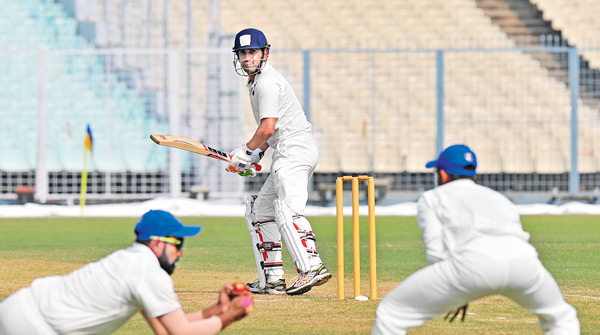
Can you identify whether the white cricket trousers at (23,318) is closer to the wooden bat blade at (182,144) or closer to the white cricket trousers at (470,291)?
the white cricket trousers at (470,291)

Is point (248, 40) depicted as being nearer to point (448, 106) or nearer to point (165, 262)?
point (165, 262)

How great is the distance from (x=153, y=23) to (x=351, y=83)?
5.19 meters

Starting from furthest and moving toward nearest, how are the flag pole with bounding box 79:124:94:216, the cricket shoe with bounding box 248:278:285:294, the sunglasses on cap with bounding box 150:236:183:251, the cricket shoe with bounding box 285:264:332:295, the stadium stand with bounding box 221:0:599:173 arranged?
the stadium stand with bounding box 221:0:599:173
the flag pole with bounding box 79:124:94:216
the cricket shoe with bounding box 248:278:285:294
the cricket shoe with bounding box 285:264:332:295
the sunglasses on cap with bounding box 150:236:183:251

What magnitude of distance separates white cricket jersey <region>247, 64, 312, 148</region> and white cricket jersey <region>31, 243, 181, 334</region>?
12.8 feet

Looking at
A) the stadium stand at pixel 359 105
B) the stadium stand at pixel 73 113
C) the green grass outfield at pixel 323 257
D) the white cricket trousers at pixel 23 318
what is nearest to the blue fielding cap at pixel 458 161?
the green grass outfield at pixel 323 257

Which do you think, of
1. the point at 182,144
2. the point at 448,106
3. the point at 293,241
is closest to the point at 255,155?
the point at 182,144

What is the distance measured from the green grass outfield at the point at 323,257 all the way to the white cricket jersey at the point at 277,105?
1.36 metres

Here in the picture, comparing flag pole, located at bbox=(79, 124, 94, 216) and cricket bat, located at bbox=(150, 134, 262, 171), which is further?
flag pole, located at bbox=(79, 124, 94, 216)

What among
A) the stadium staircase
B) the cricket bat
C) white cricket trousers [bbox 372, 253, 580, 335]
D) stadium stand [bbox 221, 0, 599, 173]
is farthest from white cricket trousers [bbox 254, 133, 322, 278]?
the stadium staircase

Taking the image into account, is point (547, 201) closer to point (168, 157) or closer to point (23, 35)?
point (168, 157)

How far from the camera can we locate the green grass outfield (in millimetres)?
7453

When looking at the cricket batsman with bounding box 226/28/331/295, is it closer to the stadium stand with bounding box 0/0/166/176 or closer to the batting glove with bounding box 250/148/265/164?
the batting glove with bounding box 250/148/265/164

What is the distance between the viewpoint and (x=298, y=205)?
8.75m

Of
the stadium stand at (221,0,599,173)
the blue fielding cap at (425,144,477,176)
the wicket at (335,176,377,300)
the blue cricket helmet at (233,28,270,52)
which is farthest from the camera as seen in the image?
the stadium stand at (221,0,599,173)
